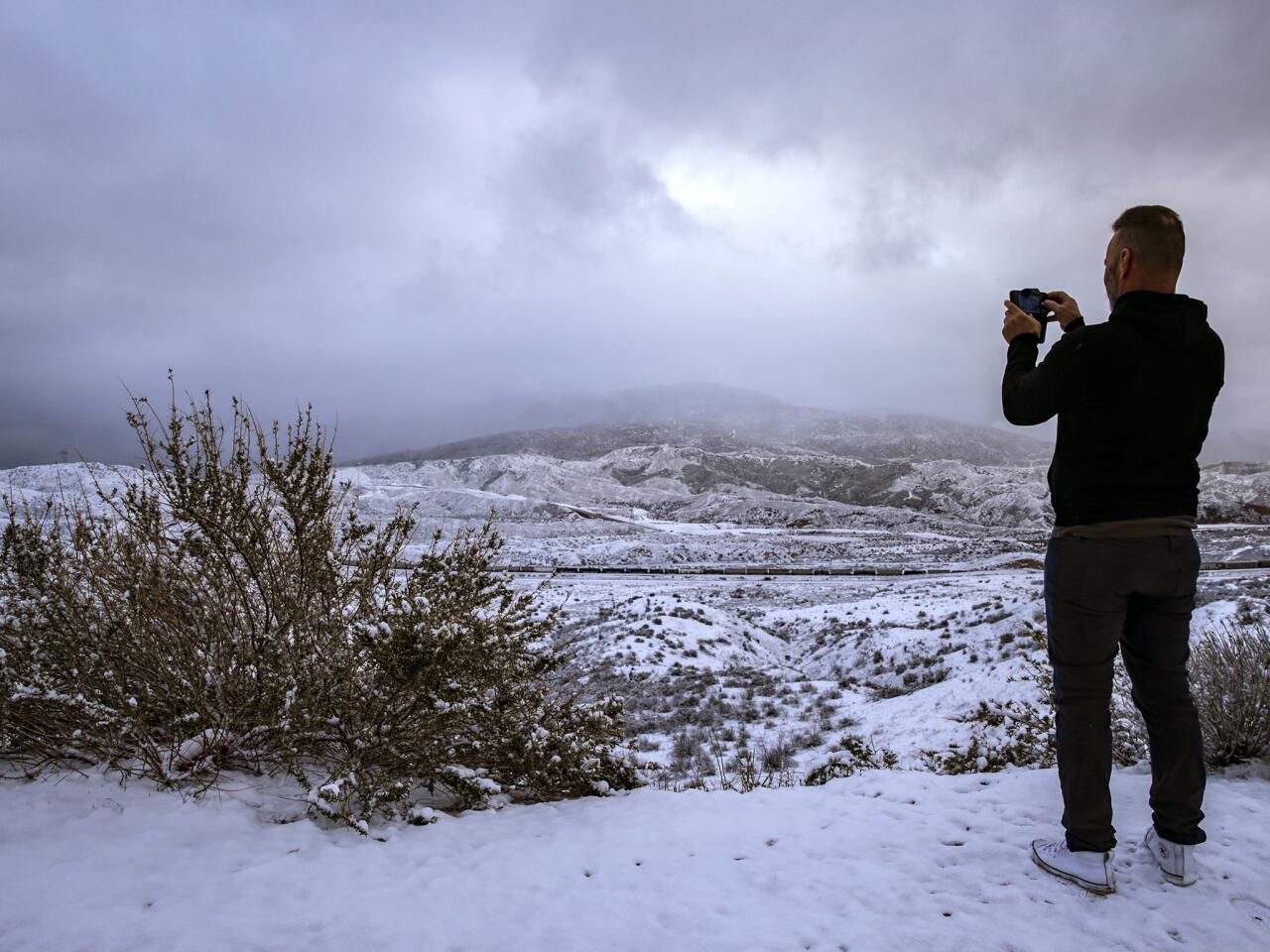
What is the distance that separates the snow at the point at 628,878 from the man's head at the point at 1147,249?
2.21 meters

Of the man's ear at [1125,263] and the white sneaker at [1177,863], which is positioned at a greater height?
the man's ear at [1125,263]

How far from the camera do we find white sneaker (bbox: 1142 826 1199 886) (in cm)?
224

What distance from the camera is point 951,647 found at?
11.8 metres

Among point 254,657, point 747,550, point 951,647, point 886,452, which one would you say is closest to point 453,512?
point 747,550

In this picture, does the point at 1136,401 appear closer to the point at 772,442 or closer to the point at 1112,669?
the point at 1112,669

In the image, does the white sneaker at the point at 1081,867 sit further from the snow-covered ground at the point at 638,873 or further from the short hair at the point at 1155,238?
the short hair at the point at 1155,238

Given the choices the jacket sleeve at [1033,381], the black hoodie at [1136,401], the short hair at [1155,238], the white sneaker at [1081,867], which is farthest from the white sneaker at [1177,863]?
the short hair at [1155,238]

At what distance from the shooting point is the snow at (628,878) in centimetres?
221

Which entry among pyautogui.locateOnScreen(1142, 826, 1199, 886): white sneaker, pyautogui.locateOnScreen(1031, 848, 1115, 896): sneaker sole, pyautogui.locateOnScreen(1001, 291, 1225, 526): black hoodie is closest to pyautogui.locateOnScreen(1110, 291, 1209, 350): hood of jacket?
pyautogui.locateOnScreen(1001, 291, 1225, 526): black hoodie

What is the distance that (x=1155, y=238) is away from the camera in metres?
2.28

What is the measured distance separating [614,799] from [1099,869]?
2693 millimetres

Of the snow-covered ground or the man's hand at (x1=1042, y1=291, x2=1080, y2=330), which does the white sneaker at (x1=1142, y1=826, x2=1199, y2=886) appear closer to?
the snow-covered ground

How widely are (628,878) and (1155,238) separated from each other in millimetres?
3341

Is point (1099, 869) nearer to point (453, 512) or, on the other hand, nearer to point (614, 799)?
point (614, 799)
